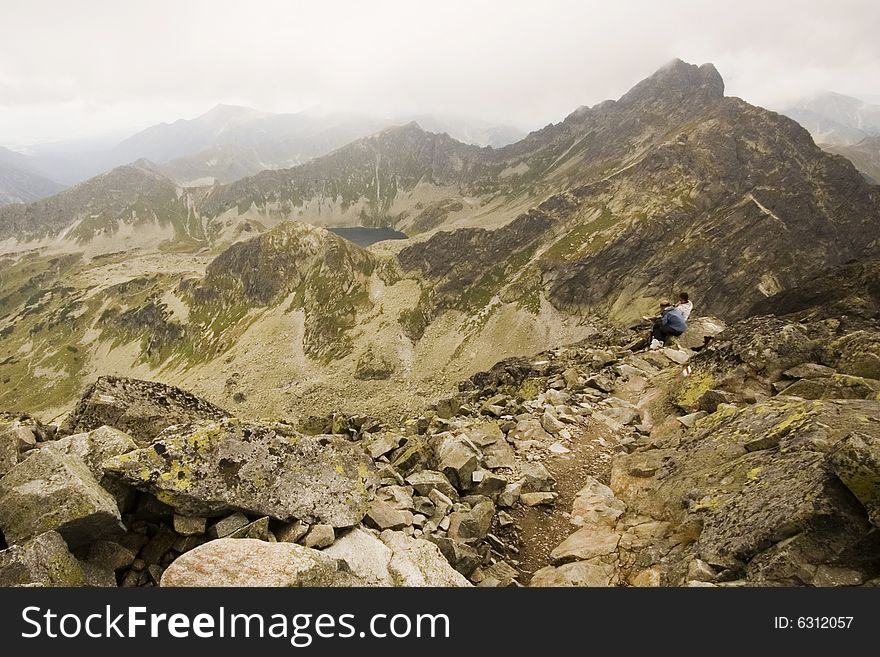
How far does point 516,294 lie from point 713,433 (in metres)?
102

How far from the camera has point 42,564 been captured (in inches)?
269

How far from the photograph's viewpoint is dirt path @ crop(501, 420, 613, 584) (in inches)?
488

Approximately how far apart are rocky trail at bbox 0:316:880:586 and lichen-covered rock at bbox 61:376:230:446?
2.9 inches

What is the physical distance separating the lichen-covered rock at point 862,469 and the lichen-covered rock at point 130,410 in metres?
17.6

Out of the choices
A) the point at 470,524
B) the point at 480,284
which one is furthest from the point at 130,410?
the point at 480,284

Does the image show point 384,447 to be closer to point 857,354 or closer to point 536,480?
point 536,480

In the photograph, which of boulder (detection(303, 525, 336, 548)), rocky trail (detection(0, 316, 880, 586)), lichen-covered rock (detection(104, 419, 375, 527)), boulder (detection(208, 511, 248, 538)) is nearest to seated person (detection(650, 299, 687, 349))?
rocky trail (detection(0, 316, 880, 586))

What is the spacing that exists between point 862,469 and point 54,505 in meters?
14.6

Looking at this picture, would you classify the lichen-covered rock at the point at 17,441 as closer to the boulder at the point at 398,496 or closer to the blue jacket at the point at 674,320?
the boulder at the point at 398,496

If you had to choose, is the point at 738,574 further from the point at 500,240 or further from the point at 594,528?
the point at 500,240

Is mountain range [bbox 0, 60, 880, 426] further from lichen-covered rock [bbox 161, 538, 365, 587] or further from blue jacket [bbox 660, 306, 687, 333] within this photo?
lichen-covered rock [bbox 161, 538, 365, 587]

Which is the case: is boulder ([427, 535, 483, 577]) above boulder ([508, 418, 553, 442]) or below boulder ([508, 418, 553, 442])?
above

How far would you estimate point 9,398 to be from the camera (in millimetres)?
135250

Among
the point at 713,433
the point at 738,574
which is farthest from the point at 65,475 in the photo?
the point at 713,433
